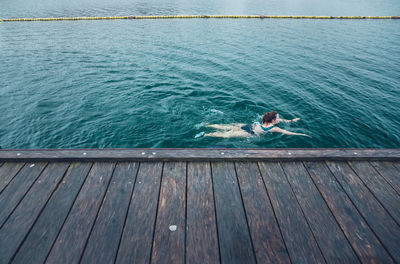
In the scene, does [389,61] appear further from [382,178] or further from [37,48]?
[37,48]

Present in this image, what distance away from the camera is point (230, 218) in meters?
2.78

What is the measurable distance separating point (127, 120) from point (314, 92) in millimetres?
11673

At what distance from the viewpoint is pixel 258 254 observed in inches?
94.0

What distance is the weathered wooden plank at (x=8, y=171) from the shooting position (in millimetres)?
3234

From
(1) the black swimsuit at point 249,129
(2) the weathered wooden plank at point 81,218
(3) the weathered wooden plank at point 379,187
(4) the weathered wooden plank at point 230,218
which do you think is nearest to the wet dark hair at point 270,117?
(1) the black swimsuit at point 249,129

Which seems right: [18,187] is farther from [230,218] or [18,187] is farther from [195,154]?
[230,218]

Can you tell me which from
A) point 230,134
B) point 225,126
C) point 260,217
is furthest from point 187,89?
point 260,217

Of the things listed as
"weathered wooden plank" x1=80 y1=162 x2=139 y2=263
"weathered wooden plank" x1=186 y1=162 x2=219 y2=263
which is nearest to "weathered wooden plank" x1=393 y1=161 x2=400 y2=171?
"weathered wooden plank" x1=186 y1=162 x2=219 y2=263

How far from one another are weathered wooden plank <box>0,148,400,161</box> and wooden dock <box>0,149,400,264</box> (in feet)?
0.06

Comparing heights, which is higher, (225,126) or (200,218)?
(200,218)

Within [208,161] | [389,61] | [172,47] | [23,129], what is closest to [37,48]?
[172,47]

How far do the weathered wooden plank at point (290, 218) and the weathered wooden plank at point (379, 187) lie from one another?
4.57 feet

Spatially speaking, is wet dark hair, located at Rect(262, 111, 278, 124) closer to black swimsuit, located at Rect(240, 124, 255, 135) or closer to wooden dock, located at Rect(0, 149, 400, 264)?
black swimsuit, located at Rect(240, 124, 255, 135)

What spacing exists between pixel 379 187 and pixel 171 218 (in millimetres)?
3511
